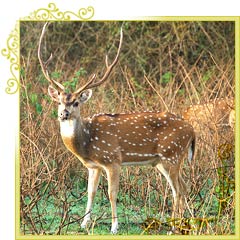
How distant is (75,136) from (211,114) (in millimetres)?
1365

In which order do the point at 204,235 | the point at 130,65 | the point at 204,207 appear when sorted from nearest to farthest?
the point at 204,235 → the point at 204,207 → the point at 130,65

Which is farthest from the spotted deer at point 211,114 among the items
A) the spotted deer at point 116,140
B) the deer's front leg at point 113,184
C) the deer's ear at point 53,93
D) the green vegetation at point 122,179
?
the deer's ear at point 53,93

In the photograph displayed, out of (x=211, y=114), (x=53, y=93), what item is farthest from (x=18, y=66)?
(x=211, y=114)

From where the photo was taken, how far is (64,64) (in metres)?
10.8

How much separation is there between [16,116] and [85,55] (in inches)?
179

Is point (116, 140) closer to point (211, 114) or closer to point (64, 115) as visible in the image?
point (64, 115)

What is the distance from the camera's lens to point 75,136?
7402 mm

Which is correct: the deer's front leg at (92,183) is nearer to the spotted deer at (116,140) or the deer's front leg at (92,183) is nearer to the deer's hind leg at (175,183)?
the spotted deer at (116,140)

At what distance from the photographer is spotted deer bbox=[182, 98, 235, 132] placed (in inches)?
324

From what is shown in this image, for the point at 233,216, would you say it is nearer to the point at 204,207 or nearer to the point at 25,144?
the point at 204,207

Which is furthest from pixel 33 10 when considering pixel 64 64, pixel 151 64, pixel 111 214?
pixel 151 64

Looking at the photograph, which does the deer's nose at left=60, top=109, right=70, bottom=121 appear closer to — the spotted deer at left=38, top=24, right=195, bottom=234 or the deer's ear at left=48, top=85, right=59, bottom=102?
the spotted deer at left=38, top=24, right=195, bottom=234

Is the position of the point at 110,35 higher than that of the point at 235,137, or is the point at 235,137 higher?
the point at 110,35

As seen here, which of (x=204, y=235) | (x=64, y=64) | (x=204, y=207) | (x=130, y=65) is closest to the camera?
(x=204, y=235)
